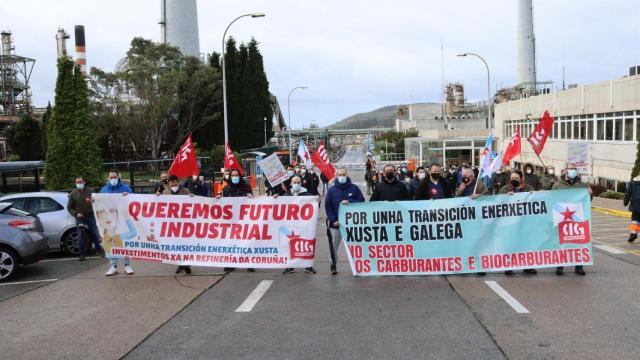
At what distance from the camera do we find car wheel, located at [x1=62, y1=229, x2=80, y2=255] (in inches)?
509

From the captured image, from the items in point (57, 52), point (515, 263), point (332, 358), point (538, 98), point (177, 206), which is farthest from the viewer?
point (57, 52)

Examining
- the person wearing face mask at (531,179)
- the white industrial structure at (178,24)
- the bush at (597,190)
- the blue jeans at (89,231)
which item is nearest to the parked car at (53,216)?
the blue jeans at (89,231)

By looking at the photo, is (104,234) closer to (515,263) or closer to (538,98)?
(515,263)

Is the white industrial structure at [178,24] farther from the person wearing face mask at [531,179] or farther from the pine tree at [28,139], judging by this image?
the person wearing face mask at [531,179]

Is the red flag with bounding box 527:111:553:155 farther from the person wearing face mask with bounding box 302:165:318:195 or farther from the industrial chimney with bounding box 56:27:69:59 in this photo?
the industrial chimney with bounding box 56:27:69:59

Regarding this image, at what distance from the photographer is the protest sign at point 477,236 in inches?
381

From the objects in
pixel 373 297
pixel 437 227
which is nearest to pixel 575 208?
pixel 437 227

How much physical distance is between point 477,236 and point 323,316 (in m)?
3.40

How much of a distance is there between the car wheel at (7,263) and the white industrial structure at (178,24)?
6718 cm

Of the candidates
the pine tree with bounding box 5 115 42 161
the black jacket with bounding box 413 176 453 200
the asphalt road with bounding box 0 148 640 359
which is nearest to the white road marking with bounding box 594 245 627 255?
the asphalt road with bounding box 0 148 640 359

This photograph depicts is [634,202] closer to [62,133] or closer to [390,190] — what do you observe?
[390,190]

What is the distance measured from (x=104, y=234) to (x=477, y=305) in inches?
256

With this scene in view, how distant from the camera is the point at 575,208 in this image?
9.76 meters

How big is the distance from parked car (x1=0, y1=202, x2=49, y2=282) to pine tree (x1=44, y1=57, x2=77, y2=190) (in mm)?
13974
